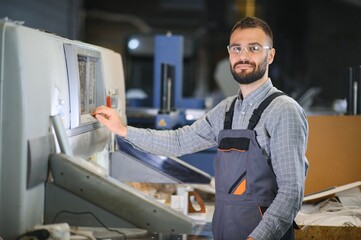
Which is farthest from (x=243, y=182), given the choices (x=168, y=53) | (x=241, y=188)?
(x=168, y=53)

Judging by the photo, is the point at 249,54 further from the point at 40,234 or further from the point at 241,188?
the point at 40,234

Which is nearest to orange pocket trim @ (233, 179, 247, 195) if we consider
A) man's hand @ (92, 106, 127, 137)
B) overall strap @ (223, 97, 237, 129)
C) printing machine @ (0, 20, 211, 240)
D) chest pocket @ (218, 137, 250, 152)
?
chest pocket @ (218, 137, 250, 152)

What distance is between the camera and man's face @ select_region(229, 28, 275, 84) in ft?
8.64

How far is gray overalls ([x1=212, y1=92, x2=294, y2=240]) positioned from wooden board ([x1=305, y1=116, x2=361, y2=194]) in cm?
125

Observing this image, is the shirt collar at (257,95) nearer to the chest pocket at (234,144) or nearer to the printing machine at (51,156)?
the chest pocket at (234,144)

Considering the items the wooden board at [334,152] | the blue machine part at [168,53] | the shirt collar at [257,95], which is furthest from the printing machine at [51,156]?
the blue machine part at [168,53]

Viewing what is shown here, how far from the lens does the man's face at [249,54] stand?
104 inches

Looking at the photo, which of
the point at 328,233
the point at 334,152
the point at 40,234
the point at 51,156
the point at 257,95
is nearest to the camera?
the point at 40,234

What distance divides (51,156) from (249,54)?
836 mm

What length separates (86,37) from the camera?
1579cm

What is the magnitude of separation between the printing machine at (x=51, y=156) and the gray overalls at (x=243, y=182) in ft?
1.16

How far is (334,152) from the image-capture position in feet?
12.5

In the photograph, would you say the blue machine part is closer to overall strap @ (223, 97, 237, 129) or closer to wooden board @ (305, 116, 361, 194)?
wooden board @ (305, 116, 361, 194)

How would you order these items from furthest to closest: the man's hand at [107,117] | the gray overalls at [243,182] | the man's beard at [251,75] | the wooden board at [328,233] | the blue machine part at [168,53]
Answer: the blue machine part at [168,53], the wooden board at [328,233], the man's hand at [107,117], the man's beard at [251,75], the gray overalls at [243,182]
